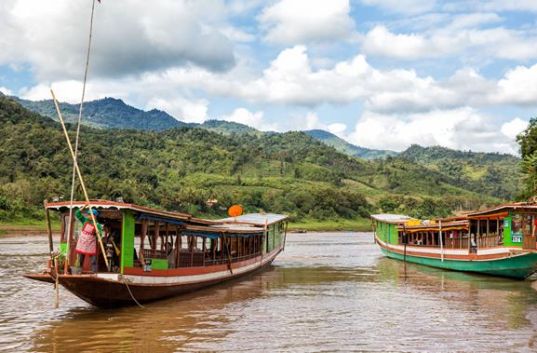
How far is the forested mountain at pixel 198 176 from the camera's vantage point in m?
83.6

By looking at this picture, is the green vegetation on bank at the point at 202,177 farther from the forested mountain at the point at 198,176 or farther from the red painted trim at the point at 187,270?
the red painted trim at the point at 187,270

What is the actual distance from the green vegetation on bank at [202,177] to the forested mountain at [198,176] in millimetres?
193

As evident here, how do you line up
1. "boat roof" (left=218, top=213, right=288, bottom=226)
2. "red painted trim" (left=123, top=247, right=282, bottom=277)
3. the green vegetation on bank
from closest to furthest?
"red painted trim" (left=123, top=247, right=282, bottom=277)
"boat roof" (left=218, top=213, right=288, bottom=226)
the green vegetation on bank

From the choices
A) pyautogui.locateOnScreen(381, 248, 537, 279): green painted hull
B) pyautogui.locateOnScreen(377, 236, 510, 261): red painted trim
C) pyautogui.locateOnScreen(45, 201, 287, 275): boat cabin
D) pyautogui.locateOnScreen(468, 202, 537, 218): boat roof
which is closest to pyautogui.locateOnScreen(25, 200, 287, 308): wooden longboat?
pyautogui.locateOnScreen(45, 201, 287, 275): boat cabin

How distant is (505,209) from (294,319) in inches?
515

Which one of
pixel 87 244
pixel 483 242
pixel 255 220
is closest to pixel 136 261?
pixel 87 244

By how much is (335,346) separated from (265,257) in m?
19.7

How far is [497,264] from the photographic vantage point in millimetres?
26188

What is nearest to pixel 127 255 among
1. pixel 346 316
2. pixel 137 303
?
pixel 137 303

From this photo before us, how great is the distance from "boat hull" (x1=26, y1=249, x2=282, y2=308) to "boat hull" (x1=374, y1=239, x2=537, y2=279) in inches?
548

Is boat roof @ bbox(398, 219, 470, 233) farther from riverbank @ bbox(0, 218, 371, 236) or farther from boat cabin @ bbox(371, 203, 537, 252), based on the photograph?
riverbank @ bbox(0, 218, 371, 236)

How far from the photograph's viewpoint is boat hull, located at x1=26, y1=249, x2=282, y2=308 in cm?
1634

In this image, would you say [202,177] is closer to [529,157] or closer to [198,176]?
[198,176]

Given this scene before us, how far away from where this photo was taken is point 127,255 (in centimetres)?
1731
